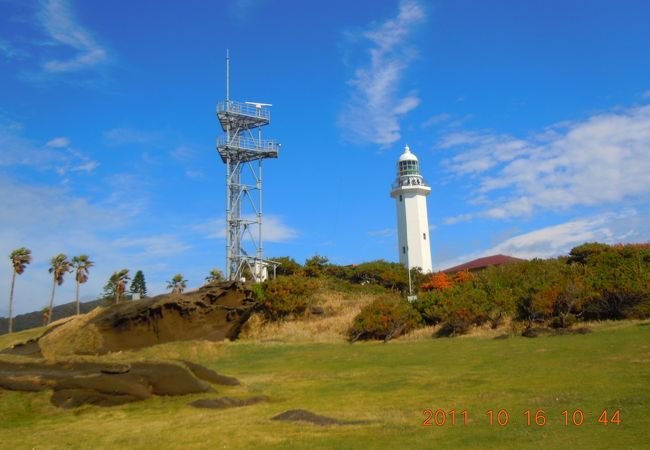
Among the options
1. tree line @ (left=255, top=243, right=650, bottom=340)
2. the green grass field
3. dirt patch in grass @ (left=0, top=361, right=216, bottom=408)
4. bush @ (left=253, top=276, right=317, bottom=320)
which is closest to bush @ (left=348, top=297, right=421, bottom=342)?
tree line @ (left=255, top=243, right=650, bottom=340)

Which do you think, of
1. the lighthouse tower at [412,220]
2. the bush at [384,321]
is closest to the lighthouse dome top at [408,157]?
the lighthouse tower at [412,220]

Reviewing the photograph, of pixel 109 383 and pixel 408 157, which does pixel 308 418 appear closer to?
pixel 109 383

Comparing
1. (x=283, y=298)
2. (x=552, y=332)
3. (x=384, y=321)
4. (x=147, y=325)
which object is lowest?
(x=552, y=332)

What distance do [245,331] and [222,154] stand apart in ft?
52.6

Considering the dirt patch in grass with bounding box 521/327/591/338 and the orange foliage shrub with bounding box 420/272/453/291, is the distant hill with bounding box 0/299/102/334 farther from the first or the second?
the dirt patch in grass with bounding box 521/327/591/338

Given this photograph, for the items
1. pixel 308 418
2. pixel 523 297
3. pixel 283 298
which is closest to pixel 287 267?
pixel 283 298

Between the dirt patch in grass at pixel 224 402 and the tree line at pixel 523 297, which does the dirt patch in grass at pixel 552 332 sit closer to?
the tree line at pixel 523 297

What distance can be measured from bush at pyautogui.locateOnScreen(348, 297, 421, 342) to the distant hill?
44.6m

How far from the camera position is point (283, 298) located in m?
32.5

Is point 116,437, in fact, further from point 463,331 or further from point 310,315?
point 310,315

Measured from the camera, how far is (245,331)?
3162 cm

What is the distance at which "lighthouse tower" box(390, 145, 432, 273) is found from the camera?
46.8m

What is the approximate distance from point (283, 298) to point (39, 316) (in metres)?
47.3

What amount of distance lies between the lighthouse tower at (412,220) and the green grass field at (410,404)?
27.1 m
